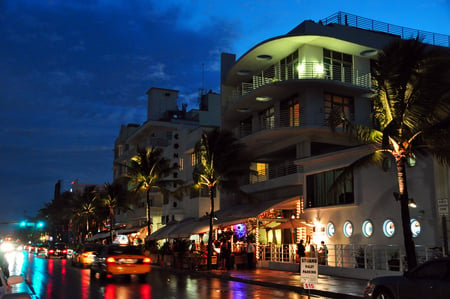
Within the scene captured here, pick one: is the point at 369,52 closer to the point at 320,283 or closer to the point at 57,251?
the point at 320,283

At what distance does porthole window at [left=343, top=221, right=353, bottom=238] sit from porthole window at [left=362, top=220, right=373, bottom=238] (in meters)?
0.97

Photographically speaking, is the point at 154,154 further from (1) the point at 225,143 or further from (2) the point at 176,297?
(2) the point at 176,297

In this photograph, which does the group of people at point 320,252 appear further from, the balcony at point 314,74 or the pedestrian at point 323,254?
the balcony at point 314,74

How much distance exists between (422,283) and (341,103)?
26234 millimetres

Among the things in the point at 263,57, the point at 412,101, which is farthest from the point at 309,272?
the point at 263,57

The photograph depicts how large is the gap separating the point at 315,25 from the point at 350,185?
13.7 metres

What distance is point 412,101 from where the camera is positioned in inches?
740

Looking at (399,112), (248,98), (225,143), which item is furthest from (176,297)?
(248,98)

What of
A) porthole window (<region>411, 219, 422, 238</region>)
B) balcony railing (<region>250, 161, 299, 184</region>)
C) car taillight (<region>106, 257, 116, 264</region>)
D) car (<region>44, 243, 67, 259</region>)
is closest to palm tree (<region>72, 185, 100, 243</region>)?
car (<region>44, 243, 67, 259</region>)

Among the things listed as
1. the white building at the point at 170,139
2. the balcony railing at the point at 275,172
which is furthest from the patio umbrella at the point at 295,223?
the white building at the point at 170,139

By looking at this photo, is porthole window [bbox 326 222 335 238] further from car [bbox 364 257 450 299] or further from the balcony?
car [bbox 364 257 450 299]

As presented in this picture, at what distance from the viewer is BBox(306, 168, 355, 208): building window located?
27141mm

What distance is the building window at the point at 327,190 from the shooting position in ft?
89.0

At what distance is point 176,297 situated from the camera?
55.3ft
